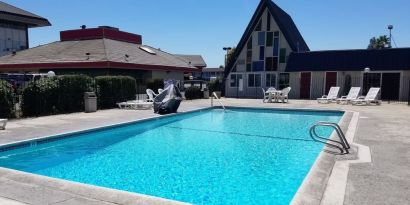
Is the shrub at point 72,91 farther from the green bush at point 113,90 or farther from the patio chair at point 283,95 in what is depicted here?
the patio chair at point 283,95

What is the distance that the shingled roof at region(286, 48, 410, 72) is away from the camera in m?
23.0

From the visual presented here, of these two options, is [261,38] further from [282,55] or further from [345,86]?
[345,86]

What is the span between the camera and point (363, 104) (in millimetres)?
20547

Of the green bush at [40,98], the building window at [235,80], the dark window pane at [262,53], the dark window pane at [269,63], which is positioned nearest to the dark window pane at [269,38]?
the dark window pane at [262,53]

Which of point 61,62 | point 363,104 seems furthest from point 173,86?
point 61,62

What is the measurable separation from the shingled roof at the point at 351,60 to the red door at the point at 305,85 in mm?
710

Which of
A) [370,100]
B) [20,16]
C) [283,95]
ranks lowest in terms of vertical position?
[370,100]

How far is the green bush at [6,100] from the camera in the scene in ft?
39.4

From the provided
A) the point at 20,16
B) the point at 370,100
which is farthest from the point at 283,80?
the point at 20,16

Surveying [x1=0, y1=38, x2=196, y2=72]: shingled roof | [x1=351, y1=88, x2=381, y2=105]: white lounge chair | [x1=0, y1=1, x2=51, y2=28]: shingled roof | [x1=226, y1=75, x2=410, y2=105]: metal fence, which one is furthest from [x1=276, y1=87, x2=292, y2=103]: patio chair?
[x1=0, y1=1, x2=51, y2=28]: shingled roof

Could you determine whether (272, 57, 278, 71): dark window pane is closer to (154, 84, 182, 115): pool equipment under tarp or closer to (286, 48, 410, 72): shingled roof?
(286, 48, 410, 72): shingled roof

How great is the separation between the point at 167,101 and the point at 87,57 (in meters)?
13.5

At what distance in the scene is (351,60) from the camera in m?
24.5

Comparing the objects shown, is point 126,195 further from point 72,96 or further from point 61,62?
point 61,62
